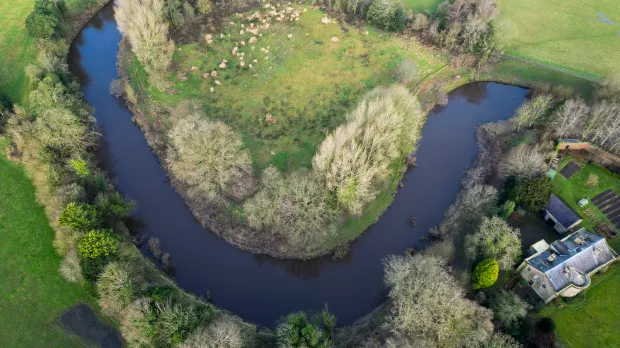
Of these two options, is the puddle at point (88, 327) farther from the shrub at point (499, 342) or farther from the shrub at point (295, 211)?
the shrub at point (499, 342)

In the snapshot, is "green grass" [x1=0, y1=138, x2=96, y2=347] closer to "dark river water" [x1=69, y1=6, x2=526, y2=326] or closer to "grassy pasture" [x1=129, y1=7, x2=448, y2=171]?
"dark river water" [x1=69, y1=6, x2=526, y2=326]

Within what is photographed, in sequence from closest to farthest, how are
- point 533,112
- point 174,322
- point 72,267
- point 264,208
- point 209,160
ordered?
point 174,322 → point 72,267 → point 264,208 → point 209,160 → point 533,112

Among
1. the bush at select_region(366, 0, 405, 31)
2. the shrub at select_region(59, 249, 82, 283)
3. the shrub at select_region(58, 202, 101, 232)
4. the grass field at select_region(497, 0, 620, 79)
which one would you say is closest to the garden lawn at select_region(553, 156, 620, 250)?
the grass field at select_region(497, 0, 620, 79)

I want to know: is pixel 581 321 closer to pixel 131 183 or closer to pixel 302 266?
pixel 302 266

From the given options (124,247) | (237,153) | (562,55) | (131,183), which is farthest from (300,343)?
(562,55)

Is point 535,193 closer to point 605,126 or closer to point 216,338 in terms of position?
point 605,126

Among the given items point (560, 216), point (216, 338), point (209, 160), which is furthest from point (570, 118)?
point (216, 338)

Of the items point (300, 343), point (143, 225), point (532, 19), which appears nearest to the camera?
point (300, 343)
